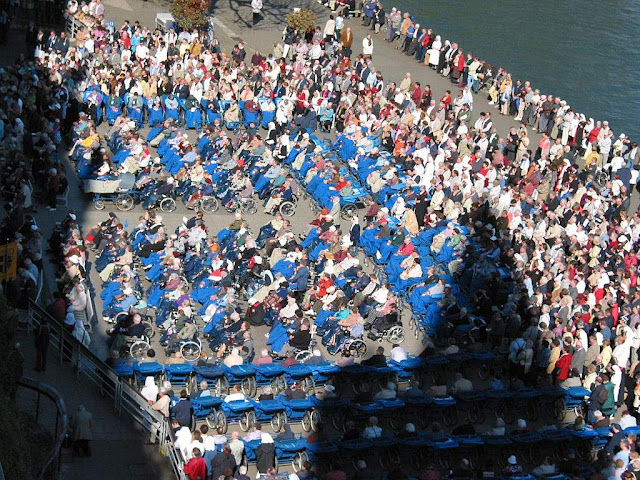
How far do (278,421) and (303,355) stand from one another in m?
2.42

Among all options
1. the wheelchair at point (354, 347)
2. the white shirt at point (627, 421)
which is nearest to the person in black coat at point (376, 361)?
the wheelchair at point (354, 347)

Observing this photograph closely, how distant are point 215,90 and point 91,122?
4.98 m

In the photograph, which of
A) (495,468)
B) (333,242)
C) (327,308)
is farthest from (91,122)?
(495,468)

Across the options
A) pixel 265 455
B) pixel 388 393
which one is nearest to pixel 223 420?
pixel 265 455

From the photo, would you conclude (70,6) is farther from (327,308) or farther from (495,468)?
(495,468)

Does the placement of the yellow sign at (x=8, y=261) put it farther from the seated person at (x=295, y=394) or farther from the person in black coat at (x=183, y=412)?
the seated person at (x=295, y=394)

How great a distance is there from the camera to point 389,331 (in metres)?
26.3

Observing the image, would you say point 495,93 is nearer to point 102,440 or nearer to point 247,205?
Answer: point 247,205

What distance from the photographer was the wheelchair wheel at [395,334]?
1035 inches

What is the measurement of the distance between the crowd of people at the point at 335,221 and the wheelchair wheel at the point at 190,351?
0.30 metres

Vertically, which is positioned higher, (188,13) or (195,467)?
(188,13)

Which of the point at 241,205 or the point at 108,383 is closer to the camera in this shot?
the point at 108,383

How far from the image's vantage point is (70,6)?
41.7m

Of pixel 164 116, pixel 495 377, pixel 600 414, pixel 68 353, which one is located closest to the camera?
pixel 68 353
